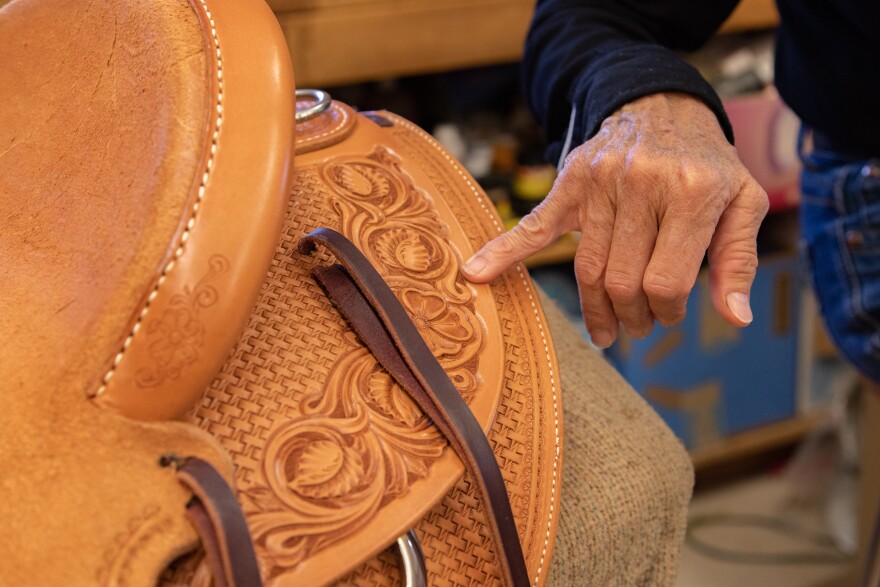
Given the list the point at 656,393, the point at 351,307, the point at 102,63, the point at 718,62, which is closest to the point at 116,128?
the point at 102,63

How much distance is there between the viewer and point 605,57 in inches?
27.6

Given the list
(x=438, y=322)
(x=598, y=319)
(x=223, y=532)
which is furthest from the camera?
(x=598, y=319)

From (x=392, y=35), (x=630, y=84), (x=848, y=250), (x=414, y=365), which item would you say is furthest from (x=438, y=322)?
(x=392, y=35)

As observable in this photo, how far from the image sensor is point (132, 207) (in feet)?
1.38

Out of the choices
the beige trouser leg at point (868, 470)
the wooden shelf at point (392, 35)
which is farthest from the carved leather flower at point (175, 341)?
the beige trouser leg at point (868, 470)

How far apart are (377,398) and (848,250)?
0.77m

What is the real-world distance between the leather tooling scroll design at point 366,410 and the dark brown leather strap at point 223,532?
2cm

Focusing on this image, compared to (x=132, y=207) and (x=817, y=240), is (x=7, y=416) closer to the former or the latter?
(x=132, y=207)

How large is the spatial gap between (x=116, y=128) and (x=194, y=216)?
0.36 ft

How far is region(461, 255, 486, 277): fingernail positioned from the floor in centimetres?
109

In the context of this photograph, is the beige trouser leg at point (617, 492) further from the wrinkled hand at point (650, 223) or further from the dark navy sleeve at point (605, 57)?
the dark navy sleeve at point (605, 57)

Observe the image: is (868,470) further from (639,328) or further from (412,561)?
(412,561)

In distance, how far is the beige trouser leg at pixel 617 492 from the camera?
0.55 m

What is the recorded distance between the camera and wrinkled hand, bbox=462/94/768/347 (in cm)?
54
